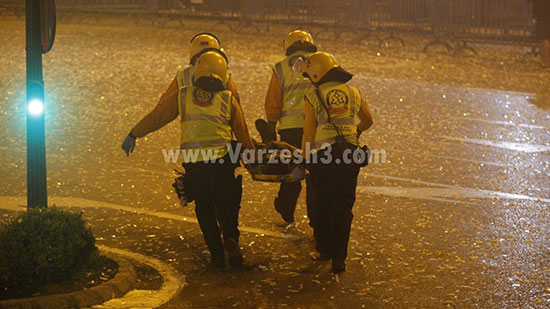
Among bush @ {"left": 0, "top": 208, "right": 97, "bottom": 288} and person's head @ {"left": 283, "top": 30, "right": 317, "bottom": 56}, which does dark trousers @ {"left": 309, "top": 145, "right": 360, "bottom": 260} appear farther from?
bush @ {"left": 0, "top": 208, "right": 97, "bottom": 288}

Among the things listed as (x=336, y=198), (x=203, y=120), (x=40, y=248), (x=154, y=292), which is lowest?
(x=154, y=292)

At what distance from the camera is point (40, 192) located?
7.50 metres

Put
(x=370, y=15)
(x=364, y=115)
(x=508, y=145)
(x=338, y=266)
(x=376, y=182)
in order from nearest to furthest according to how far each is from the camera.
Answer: (x=338, y=266) → (x=364, y=115) → (x=376, y=182) → (x=508, y=145) → (x=370, y=15)

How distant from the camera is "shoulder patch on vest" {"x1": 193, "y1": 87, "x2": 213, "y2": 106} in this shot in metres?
7.86

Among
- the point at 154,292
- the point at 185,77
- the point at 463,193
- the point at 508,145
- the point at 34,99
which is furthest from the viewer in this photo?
the point at 508,145

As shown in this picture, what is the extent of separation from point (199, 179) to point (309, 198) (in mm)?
1193

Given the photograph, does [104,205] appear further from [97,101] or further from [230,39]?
[230,39]

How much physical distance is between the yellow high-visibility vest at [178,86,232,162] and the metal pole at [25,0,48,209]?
1.09m

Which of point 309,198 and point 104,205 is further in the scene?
point 104,205

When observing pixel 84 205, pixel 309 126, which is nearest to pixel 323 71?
pixel 309 126

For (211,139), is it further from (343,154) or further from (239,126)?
A: (343,154)

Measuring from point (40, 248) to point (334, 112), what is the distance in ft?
7.91

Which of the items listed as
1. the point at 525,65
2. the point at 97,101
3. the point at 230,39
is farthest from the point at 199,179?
the point at 230,39

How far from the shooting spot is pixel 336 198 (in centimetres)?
790
